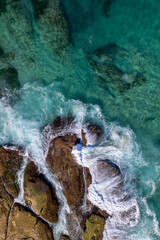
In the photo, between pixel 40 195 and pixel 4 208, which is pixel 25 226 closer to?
pixel 4 208

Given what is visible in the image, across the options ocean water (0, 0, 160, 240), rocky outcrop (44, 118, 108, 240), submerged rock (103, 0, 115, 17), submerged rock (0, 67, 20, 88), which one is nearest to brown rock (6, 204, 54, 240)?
ocean water (0, 0, 160, 240)

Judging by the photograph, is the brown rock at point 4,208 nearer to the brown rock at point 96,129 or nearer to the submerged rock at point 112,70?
the brown rock at point 96,129

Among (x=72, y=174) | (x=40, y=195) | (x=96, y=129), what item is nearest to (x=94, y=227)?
(x=72, y=174)

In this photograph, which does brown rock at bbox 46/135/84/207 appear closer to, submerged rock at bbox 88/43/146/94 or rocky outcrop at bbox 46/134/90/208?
rocky outcrop at bbox 46/134/90/208

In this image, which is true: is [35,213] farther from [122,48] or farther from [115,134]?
[122,48]

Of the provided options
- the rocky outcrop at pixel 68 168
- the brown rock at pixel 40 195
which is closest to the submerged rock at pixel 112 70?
the rocky outcrop at pixel 68 168

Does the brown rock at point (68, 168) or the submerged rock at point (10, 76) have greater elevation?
the submerged rock at point (10, 76)

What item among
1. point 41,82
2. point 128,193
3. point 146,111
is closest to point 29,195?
point 128,193
